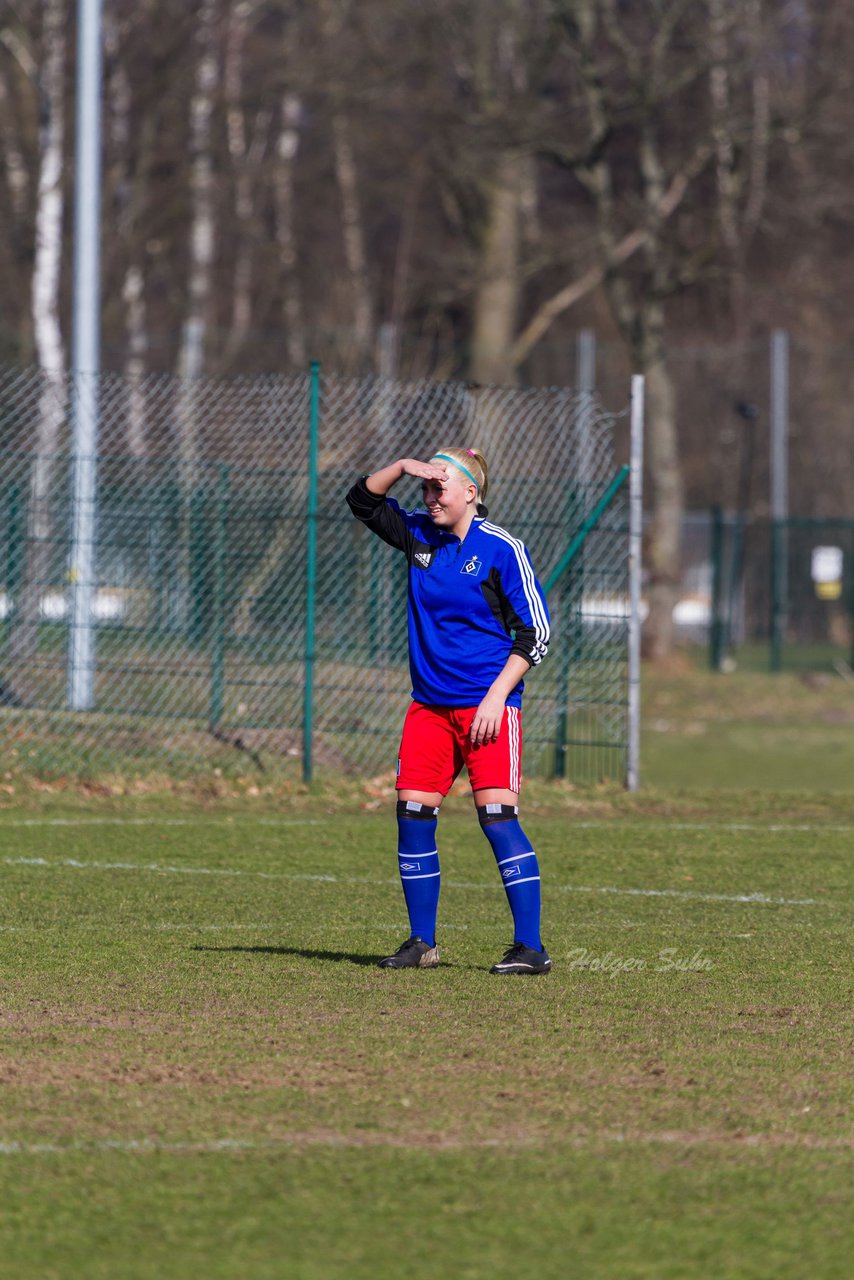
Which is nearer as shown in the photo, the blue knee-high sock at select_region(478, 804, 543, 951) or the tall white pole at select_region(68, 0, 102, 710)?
the blue knee-high sock at select_region(478, 804, 543, 951)

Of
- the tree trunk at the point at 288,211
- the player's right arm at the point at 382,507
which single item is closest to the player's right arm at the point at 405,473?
the player's right arm at the point at 382,507

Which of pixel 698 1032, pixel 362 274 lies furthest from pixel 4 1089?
pixel 362 274

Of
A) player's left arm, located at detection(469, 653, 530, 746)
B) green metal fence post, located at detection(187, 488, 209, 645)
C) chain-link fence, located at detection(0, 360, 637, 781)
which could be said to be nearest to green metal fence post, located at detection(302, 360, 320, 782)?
chain-link fence, located at detection(0, 360, 637, 781)

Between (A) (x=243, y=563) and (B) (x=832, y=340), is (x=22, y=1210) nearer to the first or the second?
(A) (x=243, y=563)

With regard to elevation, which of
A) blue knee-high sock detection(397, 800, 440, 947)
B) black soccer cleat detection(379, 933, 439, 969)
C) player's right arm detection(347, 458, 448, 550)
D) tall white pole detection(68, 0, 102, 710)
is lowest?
black soccer cleat detection(379, 933, 439, 969)

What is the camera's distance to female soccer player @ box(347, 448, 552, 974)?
260 inches

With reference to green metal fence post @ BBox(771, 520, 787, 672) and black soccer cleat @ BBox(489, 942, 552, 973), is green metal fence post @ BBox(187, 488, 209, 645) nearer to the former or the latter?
black soccer cleat @ BBox(489, 942, 552, 973)

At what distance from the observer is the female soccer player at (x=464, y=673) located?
6.61 metres

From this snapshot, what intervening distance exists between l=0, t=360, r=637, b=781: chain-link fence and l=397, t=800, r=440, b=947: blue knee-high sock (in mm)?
5341

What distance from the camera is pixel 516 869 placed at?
6660mm

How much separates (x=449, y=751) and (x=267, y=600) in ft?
21.7

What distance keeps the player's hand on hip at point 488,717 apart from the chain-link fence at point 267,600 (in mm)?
5598

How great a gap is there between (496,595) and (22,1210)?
3.06 metres

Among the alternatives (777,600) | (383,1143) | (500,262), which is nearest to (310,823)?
(383,1143)
